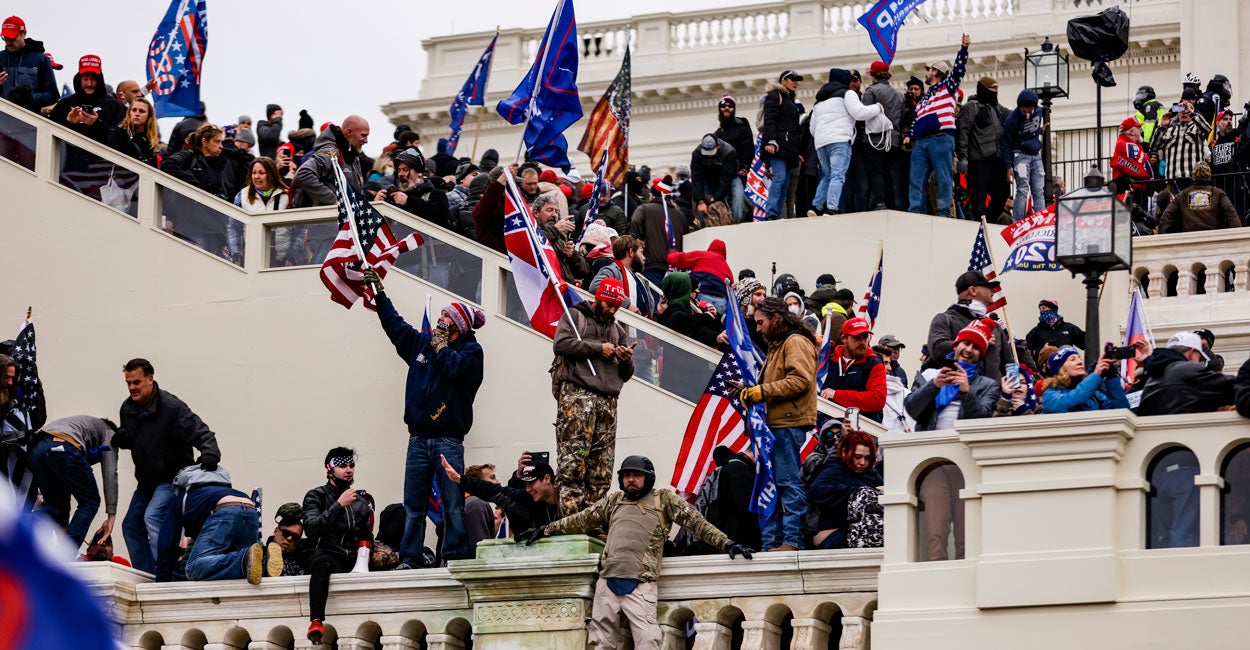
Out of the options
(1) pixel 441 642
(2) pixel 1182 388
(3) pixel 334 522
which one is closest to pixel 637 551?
(1) pixel 441 642

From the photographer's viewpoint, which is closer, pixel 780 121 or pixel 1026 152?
pixel 1026 152

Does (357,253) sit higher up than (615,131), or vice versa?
(615,131)

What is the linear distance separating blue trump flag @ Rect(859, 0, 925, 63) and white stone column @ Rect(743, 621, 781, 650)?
386 inches

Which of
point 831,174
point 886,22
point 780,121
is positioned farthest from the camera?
point 780,121

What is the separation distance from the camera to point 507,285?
16891mm

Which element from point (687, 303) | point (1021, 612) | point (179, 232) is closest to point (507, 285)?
point (687, 303)

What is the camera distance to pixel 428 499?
45.2 feet

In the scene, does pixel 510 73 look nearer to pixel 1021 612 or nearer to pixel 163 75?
pixel 163 75

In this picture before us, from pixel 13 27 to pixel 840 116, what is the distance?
25.6 ft

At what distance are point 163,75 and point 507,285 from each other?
804 cm

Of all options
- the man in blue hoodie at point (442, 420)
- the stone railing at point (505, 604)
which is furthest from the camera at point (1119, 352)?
the man in blue hoodie at point (442, 420)

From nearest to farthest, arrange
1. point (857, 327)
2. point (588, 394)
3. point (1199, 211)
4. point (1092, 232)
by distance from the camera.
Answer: point (1092, 232) → point (588, 394) → point (857, 327) → point (1199, 211)

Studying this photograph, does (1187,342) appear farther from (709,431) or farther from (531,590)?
(531,590)

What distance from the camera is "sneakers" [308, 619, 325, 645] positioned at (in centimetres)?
1217
